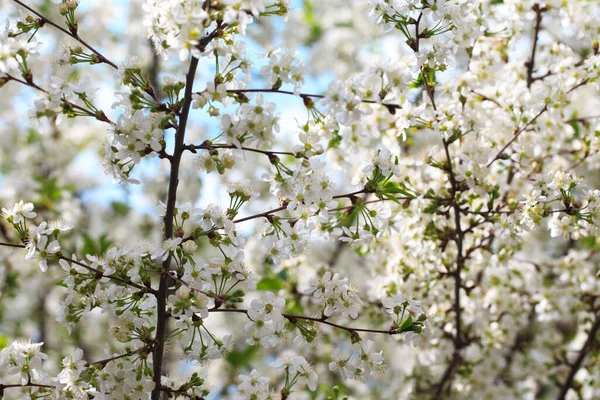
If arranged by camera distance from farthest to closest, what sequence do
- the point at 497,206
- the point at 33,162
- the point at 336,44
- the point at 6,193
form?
1. the point at 336,44
2. the point at 33,162
3. the point at 6,193
4. the point at 497,206

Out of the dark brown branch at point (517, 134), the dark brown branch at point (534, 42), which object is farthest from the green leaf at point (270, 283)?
the dark brown branch at point (534, 42)

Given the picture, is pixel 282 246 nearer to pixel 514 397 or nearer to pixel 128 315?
pixel 128 315

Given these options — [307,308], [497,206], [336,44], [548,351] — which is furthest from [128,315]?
[336,44]

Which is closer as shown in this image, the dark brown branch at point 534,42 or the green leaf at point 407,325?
the green leaf at point 407,325

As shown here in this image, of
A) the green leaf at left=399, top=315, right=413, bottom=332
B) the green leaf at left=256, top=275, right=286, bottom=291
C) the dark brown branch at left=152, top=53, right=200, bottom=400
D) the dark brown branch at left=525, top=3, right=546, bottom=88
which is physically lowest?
the green leaf at left=399, top=315, right=413, bottom=332

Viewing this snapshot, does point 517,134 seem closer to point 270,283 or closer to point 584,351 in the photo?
point 584,351

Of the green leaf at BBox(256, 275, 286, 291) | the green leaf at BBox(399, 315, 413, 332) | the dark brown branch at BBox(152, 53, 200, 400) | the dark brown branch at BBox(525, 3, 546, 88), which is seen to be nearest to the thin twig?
the dark brown branch at BBox(525, 3, 546, 88)

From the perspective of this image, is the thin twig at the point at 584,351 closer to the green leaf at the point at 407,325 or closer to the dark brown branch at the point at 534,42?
the dark brown branch at the point at 534,42

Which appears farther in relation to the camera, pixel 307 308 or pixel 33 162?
pixel 33 162

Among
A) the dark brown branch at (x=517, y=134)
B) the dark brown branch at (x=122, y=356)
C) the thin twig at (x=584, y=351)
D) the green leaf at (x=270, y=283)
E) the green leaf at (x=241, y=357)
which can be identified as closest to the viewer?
the dark brown branch at (x=122, y=356)

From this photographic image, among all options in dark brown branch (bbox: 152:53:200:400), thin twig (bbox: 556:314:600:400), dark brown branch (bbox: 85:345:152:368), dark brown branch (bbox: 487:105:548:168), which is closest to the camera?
dark brown branch (bbox: 152:53:200:400)

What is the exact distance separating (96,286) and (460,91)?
5.88 feet

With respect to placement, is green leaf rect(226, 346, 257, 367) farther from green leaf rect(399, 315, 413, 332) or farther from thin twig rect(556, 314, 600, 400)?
green leaf rect(399, 315, 413, 332)

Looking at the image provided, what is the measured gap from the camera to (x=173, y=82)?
1988mm
